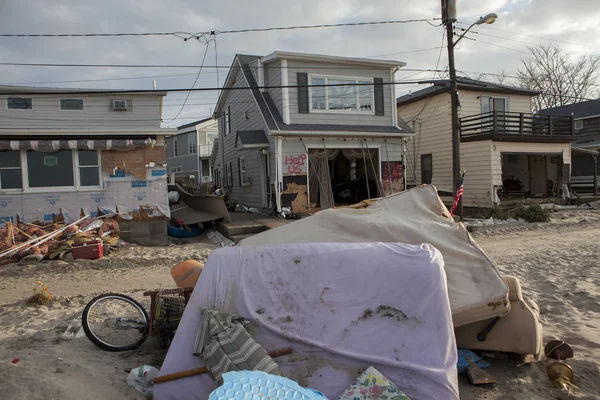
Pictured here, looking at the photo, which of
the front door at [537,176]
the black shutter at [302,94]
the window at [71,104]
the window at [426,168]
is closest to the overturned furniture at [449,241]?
the black shutter at [302,94]

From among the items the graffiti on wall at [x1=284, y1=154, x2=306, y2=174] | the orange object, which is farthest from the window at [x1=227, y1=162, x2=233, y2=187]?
the orange object

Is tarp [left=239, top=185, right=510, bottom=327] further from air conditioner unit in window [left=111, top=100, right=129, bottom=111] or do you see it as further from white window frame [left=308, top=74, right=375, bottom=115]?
air conditioner unit in window [left=111, top=100, right=129, bottom=111]

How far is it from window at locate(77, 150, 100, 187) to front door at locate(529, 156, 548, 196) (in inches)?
836

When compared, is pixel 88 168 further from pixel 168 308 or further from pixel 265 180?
pixel 168 308

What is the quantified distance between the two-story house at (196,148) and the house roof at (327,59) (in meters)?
20.4

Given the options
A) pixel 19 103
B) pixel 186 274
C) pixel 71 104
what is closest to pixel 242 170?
pixel 71 104

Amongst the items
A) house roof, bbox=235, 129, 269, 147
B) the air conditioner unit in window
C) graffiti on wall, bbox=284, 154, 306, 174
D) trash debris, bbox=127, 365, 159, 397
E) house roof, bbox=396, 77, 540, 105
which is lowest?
trash debris, bbox=127, 365, 159, 397

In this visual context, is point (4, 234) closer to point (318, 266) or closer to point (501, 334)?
point (318, 266)

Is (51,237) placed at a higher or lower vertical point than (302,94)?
lower

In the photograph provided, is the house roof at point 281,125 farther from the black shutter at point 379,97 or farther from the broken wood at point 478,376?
the broken wood at point 478,376

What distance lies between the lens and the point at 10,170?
39.5 feet

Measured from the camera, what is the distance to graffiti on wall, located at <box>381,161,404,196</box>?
16.6m

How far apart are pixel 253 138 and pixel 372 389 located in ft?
44.9

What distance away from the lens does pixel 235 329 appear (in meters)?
3.17
